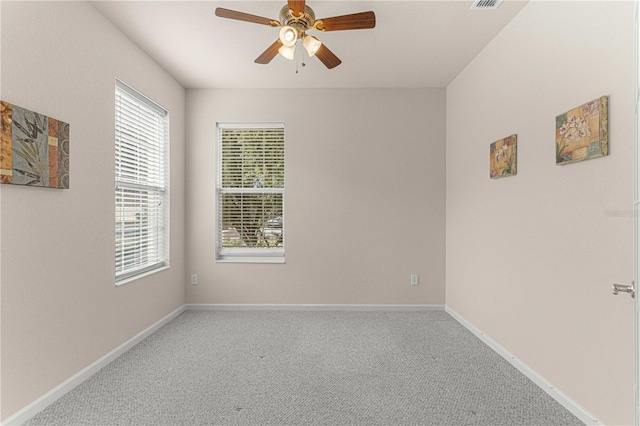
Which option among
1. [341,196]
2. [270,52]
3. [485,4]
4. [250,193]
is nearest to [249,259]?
[250,193]

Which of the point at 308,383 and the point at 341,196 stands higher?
the point at 341,196

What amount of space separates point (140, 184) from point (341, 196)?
2242mm

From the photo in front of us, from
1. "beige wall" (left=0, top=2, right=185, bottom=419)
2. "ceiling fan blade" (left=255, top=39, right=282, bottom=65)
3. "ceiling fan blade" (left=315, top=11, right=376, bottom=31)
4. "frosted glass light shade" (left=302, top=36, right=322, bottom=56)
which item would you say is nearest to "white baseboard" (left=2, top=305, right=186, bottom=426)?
"beige wall" (left=0, top=2, right=185, bottom=419)

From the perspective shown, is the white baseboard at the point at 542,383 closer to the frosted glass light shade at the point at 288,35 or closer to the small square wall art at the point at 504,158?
the small square wall art at the point at 504,158

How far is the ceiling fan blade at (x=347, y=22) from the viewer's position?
82.5 inches

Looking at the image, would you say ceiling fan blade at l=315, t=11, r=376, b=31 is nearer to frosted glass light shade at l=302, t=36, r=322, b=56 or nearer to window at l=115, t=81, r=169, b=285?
frosted glass light shade at l=302, t=36, r=322, b=56

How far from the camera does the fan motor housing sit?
7.01 ft

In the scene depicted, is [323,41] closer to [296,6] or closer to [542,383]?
[296,6]

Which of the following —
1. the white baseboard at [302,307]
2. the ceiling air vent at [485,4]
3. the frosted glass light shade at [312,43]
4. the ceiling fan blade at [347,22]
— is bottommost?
the white baseboard at [302,307]

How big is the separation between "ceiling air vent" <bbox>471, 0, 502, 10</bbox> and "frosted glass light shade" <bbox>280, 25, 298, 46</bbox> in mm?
1369

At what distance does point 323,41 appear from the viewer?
2926mm

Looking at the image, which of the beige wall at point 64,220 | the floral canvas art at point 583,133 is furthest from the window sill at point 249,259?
the floral canvas art at point 583,133

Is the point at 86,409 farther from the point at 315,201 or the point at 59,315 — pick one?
the point at 315,201

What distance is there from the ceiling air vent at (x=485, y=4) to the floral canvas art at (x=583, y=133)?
976 millimetres
